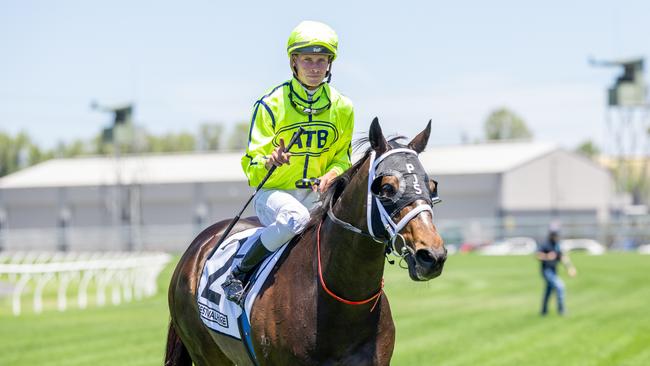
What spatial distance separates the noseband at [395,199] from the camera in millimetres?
4598

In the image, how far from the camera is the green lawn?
43.0 ft

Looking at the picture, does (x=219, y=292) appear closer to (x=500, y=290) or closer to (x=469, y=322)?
(x=469, y=322)

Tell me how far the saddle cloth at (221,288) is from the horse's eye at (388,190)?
1089 millimetres

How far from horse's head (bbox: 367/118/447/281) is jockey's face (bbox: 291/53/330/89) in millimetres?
816

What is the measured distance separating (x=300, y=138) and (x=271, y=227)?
58 cm

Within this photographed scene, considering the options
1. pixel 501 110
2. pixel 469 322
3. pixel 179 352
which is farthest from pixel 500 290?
pixel 501 110

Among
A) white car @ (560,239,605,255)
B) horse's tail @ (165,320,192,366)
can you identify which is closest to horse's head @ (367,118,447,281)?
horse's tail @ (165,320,192,366)

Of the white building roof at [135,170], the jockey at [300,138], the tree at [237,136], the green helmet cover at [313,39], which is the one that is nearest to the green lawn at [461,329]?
the jockey at [300,138]

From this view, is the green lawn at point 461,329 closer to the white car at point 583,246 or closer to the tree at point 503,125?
the white car at point 583,246

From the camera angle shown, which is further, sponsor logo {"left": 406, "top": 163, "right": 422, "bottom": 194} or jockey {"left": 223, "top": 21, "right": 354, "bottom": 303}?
jockey {"left": 223, "top": 21, "right": 354, "bottom": 303}

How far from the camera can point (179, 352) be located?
23.8 feet

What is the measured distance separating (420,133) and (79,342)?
11249mm

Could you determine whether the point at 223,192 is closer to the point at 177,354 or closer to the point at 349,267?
the point at 177,354

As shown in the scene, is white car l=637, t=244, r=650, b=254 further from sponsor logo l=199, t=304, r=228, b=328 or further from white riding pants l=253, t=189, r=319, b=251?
white riding pants l=253, t=189, r=319, b=251
